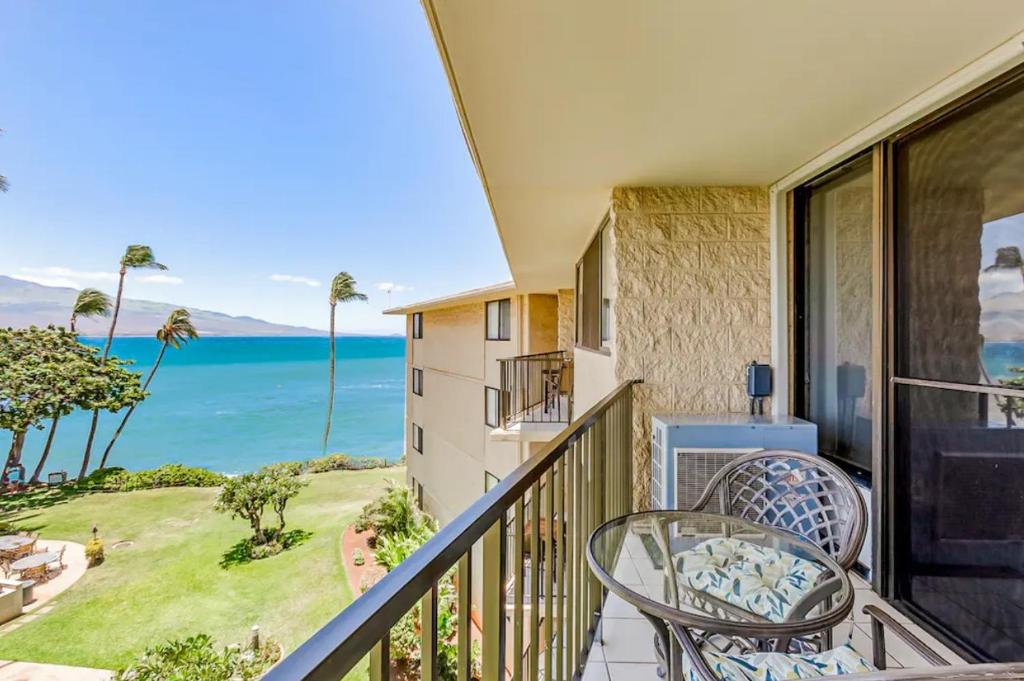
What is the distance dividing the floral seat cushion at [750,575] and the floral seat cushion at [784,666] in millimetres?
233

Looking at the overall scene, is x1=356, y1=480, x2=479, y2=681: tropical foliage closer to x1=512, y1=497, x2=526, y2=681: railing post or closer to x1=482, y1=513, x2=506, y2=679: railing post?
x1=512, y1=497, x2=526, y2=681: railing post

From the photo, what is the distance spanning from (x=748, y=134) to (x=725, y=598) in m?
2.44

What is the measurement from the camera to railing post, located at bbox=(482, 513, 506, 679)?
939 millimetres

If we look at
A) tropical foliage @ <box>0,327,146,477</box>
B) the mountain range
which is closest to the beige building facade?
tropical foliage @ <box>0,327,146,477</box>

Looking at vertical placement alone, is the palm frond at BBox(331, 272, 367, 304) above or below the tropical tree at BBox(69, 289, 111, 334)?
above

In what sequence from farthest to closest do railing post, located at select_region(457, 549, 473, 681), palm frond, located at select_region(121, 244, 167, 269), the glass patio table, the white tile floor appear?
palm frond, located at select_region(121, 244, 167, 269) → the white tile floor → the glass patio table → railing post, located at select_region(457, 549, 473, 681)

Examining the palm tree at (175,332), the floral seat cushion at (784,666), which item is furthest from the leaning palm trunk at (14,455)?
the floral seat cushion at (784,666)

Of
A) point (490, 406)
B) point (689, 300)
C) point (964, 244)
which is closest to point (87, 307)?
point (490, 406)

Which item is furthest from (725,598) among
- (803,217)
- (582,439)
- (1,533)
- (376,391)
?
(376,391)

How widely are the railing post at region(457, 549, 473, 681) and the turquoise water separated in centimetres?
3185

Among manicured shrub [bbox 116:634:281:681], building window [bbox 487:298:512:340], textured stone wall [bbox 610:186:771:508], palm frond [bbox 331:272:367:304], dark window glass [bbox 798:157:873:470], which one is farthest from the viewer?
palm frond [bbox 331:272:367:304]

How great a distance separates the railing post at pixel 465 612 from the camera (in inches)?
31.2

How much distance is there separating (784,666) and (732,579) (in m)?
0.48

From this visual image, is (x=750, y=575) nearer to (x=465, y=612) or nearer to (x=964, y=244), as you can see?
(x=465, y=612)
